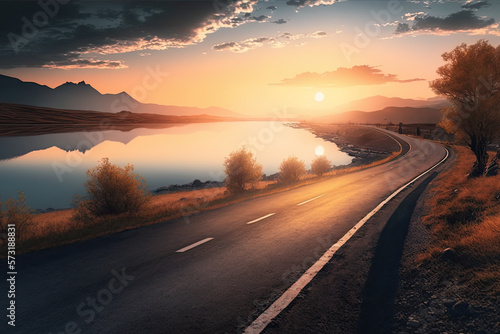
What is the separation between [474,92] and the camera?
60.5ft

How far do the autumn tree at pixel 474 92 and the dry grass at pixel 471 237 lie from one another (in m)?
9.39

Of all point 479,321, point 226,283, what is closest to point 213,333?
point 226,283

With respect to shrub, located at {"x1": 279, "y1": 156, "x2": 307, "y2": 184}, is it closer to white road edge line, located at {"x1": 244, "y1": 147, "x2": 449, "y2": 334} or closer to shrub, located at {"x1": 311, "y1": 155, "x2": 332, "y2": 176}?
shrub, located at {"x1": 311, "y1": 155, "x2": 332, "y2": 176}

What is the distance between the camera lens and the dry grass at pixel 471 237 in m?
4.95

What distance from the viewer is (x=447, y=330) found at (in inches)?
148

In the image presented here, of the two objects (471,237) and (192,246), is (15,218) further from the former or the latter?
(471,237)

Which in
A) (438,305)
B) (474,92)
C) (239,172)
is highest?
(474,92)

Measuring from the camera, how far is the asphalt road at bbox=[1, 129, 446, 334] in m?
4.18

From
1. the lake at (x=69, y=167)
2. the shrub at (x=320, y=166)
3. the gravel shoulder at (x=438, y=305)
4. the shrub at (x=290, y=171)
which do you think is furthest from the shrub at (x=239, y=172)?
the gravel shoulder at (x=438, y=305)

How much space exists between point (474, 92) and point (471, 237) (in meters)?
16.9

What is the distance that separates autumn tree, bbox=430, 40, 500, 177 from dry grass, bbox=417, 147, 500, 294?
9.39 metres

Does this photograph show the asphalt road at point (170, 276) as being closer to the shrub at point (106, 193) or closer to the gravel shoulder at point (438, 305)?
the gravel shoulder at point (438, 305)

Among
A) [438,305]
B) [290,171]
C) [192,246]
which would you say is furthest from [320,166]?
[438,305]

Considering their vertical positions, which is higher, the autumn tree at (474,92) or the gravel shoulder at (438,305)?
the autumn tree at (474,92)
